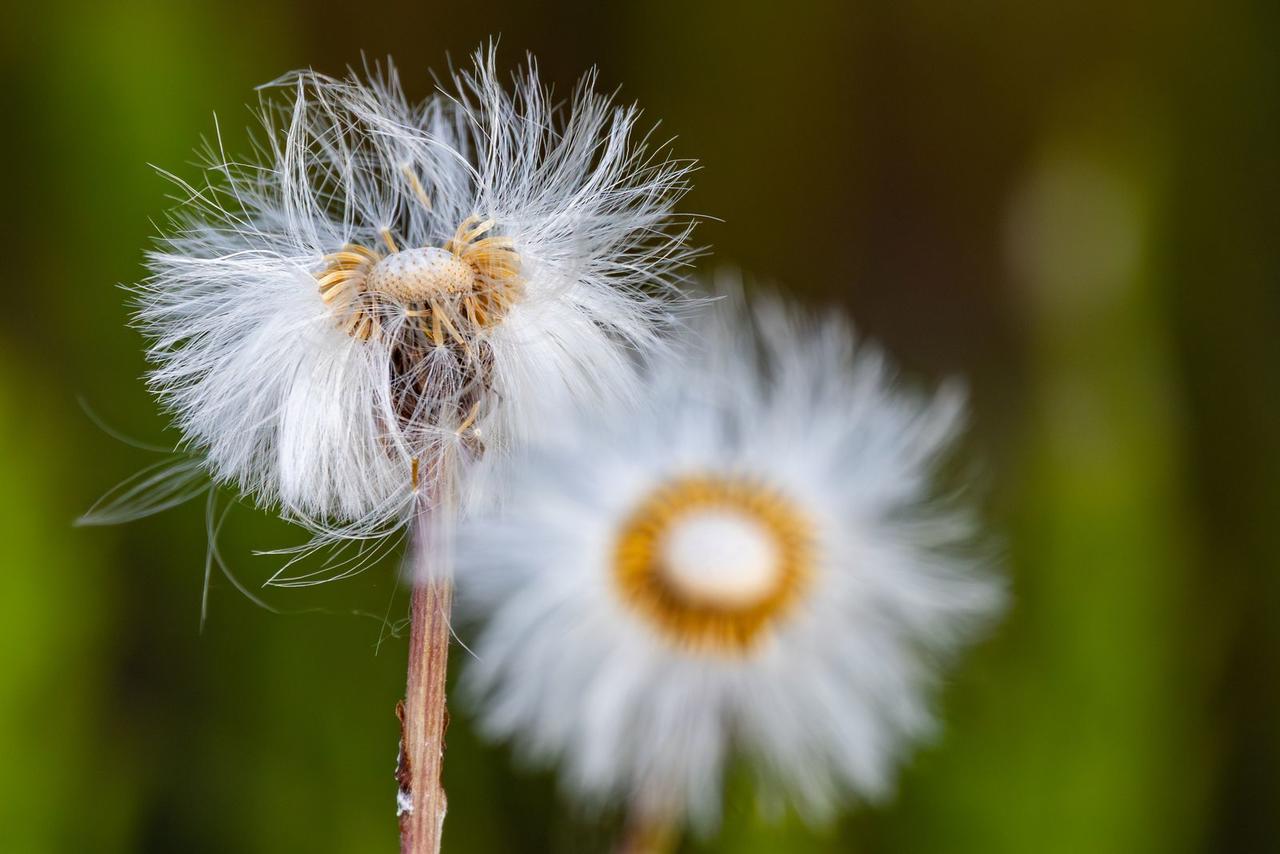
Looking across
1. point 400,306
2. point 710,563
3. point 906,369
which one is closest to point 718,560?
point 710,563

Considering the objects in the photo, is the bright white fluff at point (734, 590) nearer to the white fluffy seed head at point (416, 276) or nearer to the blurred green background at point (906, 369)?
the blurred green background at point (906, 369)

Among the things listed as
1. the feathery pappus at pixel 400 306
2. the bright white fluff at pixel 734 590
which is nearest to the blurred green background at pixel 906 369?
the bright white fluff at pixel 734 590

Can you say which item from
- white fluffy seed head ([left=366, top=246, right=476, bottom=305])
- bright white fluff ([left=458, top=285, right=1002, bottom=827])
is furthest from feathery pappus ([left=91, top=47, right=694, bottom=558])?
bright white fluff ([left=458, top=285, right=1002, bottom=827])

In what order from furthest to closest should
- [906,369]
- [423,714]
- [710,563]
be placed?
[906,369] < [710,563] < [423,714]

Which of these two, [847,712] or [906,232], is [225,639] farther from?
[906,232]

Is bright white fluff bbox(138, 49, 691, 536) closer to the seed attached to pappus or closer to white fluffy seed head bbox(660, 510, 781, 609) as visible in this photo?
the seed attached to pappus

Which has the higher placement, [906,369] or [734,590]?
[906,369]

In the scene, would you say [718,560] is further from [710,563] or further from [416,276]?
[416,276]

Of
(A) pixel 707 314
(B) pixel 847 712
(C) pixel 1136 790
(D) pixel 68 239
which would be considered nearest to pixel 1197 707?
(C) pixel 1136 790
